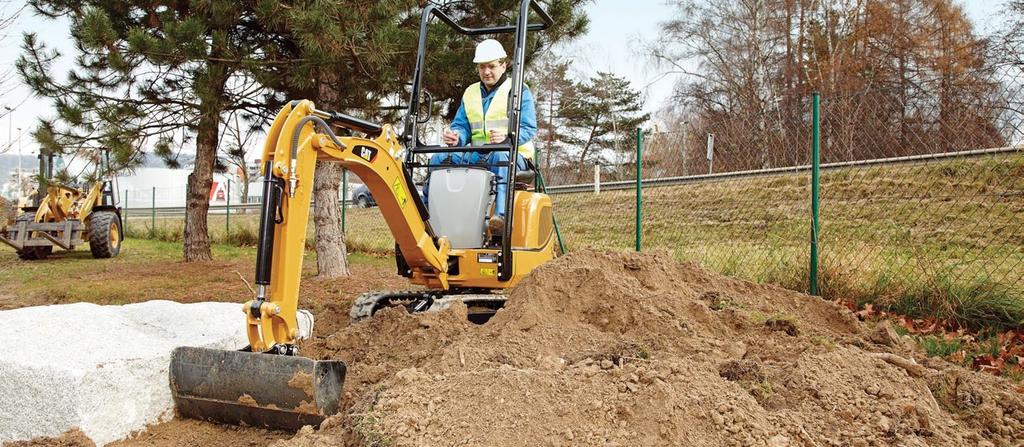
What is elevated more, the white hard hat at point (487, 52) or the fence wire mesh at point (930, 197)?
the white hard hat at point (487, 52)

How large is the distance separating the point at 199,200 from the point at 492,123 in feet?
23.6

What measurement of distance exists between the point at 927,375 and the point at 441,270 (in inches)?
114

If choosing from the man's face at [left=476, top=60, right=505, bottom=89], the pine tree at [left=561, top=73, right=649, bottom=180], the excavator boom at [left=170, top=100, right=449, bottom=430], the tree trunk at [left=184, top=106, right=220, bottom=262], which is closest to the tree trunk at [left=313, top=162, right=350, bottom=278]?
the tree trunk at [left=184, top=106, right=220, bottom=262]

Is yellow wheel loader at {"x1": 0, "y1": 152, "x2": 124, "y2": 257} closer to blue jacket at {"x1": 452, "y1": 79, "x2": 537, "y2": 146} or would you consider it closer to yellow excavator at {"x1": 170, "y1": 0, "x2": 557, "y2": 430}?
blue jacket at {"x1": 452, "y1": 79, "x2": 537, "y2": 146}

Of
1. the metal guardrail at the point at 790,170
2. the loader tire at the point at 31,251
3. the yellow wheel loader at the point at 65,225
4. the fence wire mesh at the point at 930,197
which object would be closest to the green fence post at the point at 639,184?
the metal guardrail at the point at 790,170

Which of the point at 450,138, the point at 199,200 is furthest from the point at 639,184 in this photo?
the point at 199,200

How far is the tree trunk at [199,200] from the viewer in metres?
10.7

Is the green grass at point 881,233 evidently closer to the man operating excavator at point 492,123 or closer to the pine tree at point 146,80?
the man operating excavator at point 492,123

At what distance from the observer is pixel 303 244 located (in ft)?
12.5

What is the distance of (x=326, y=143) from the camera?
395 cm

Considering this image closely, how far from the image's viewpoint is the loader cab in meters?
5.05

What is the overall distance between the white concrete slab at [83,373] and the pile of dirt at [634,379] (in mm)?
848

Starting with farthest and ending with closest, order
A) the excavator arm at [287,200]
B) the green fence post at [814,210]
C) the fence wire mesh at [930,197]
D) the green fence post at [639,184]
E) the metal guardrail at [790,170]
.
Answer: the green fence post at [639,184] < the green fence post at [814,210] < the metal guardrail at [790,170] < the fence wire mesh at [930,197] < the excavator arm at [287,200]

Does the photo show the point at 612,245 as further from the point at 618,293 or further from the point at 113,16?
the point at 113,16
